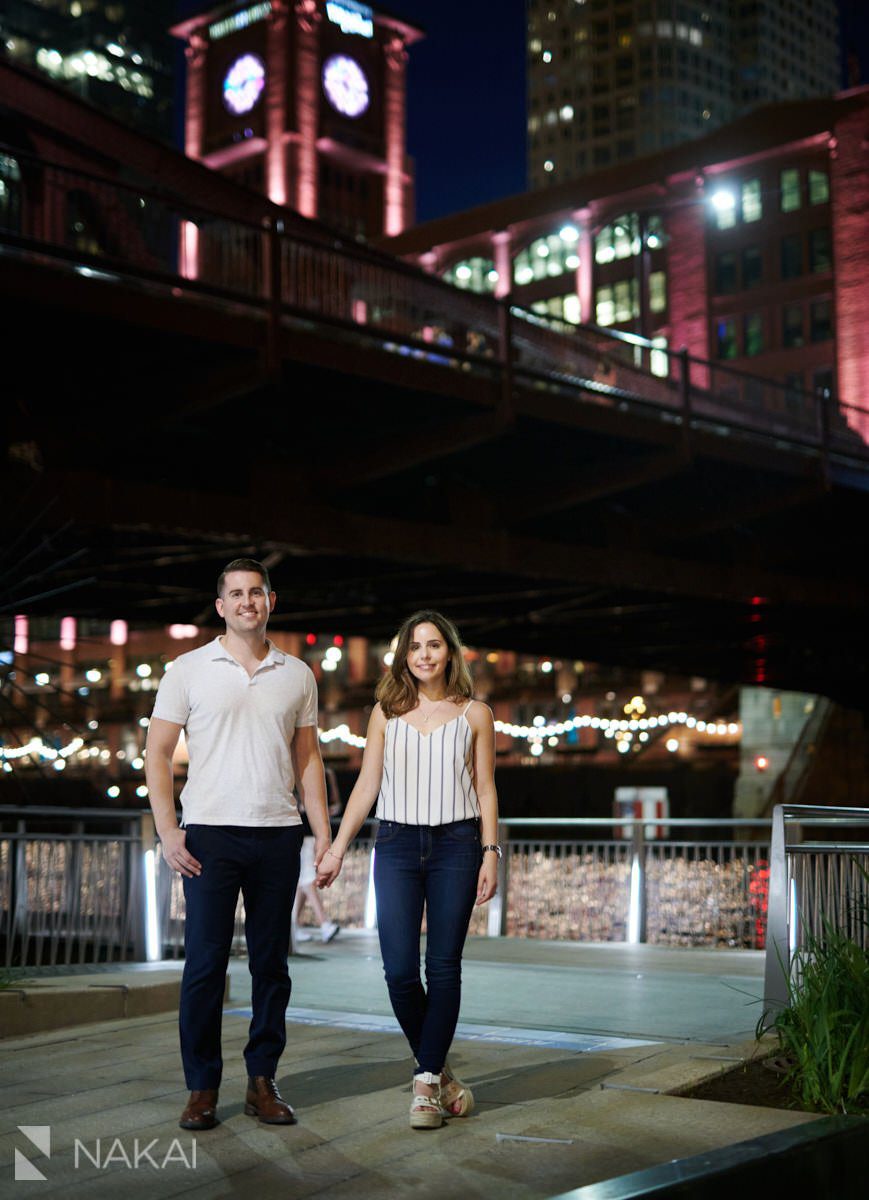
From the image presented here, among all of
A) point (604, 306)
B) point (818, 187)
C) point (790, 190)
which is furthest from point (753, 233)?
point (604, 306)

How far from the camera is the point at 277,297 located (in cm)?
1992

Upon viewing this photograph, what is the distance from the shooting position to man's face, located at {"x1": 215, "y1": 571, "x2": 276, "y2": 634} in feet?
19.2

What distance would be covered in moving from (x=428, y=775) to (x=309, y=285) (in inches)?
684

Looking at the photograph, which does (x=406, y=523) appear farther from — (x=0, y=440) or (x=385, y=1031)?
(x=385, y=1031)

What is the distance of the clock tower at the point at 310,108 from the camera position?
130m

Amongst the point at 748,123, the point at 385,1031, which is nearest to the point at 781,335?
the point at 748,123

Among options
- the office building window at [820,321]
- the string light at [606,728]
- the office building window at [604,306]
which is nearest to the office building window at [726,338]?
the office building window at [820,321]

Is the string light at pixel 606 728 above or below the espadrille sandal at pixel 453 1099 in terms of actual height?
above

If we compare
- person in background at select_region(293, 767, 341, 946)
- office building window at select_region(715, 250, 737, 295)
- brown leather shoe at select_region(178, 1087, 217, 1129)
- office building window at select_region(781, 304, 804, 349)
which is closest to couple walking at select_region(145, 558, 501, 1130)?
brown leather shoe at select_region(178, 1087, 217, 1129)

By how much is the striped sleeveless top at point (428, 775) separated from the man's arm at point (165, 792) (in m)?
0.80

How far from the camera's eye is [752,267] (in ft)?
278

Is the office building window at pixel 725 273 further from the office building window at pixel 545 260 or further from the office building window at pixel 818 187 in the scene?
the office building window at pixel 545 260

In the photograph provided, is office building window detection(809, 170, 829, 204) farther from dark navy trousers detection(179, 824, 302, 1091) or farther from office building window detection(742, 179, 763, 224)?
dark navy trousers detection(179, 824, 302, 1091)

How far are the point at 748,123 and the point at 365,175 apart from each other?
2438 inches
